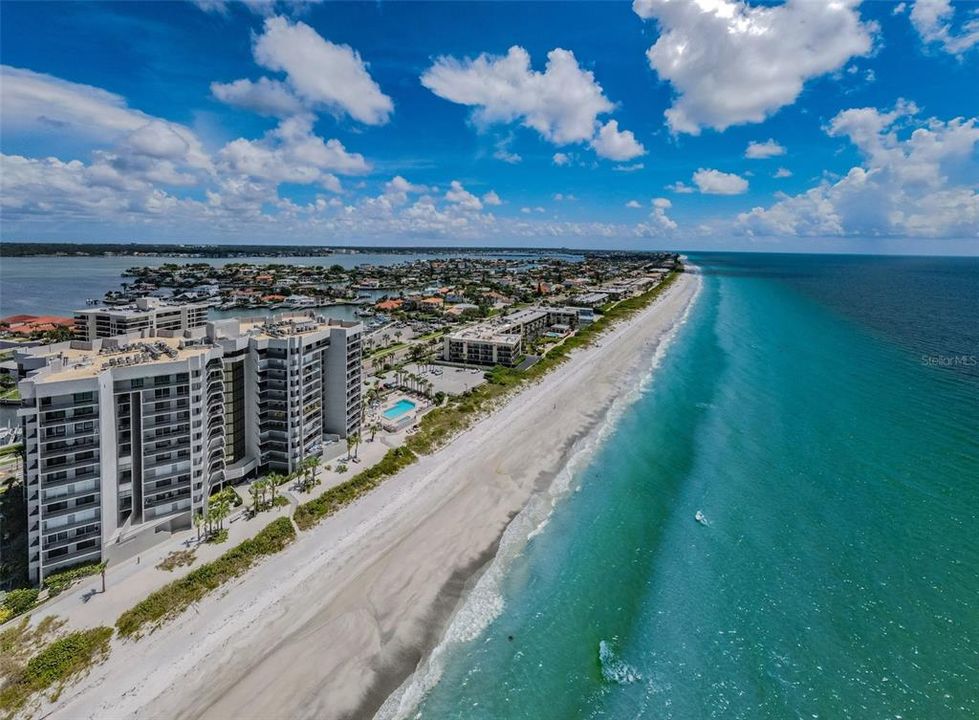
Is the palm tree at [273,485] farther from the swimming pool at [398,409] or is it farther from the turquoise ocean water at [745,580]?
the turquoise ocean water at [745,580]

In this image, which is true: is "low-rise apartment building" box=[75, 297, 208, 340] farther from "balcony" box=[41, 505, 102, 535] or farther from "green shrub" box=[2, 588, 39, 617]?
"green shrub" box=[2, 588, 39, 617]

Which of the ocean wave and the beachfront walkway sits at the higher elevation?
the beachfront walkway

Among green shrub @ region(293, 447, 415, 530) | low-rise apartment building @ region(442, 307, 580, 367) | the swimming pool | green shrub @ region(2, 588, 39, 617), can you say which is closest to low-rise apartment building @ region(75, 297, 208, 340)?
the swimming pool

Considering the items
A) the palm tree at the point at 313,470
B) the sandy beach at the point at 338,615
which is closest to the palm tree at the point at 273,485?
the palm tree at the point at 313,470

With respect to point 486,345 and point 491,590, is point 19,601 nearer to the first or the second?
point 491,590

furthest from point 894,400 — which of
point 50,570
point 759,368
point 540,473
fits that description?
point 50,570

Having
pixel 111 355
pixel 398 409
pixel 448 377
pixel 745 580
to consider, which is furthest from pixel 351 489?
pixel 448 377

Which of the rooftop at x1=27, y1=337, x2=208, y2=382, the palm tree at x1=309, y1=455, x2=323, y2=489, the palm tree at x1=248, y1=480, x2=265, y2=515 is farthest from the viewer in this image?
the palm tree at x1=309, y1=455, x2=323, y2=489
